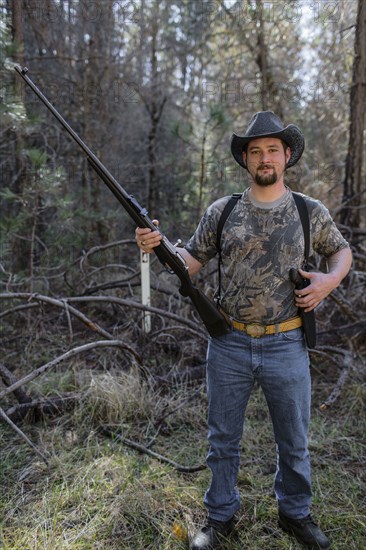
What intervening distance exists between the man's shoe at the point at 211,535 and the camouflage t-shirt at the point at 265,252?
3.78ft

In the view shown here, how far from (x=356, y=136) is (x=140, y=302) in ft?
12.0

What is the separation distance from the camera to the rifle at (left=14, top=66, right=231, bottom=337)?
8.33ft

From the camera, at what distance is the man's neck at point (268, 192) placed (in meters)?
2.45

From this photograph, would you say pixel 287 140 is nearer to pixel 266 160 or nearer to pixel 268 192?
pixel 266 160

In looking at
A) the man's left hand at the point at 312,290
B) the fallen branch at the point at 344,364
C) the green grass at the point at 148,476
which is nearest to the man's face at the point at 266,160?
the man's left hand at the point at 312,290

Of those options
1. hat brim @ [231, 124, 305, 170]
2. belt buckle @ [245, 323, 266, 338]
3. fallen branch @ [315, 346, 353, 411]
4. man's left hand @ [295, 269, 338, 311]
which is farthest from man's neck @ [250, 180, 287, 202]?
fallen branch @ [315, 346, 353, 411]

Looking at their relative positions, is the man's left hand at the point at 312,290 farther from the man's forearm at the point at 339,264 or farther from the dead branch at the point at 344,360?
the dead branch at the point at 344,360

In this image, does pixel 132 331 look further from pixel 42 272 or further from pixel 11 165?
pixel 11 165

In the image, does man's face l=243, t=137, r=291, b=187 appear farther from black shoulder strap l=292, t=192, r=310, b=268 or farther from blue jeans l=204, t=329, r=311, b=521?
blue jeans l=204, t=329, r=311, b=521

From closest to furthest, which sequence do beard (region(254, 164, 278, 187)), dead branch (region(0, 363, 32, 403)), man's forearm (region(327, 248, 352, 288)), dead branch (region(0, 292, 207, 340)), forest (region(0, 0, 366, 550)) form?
beard (region(254, 164, 278, 187)), man's forearm (region(327, 248, 352, 288)), forest (region(0, 0, 366, 550)), dead branch (region(0, 363, 32, 403)), dead branch (region(0, 292, 207, 340))

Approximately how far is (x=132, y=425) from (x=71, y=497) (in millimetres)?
986

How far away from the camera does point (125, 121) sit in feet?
37.5

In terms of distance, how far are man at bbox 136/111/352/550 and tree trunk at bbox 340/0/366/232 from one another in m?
4.01

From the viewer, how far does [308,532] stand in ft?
8.45
